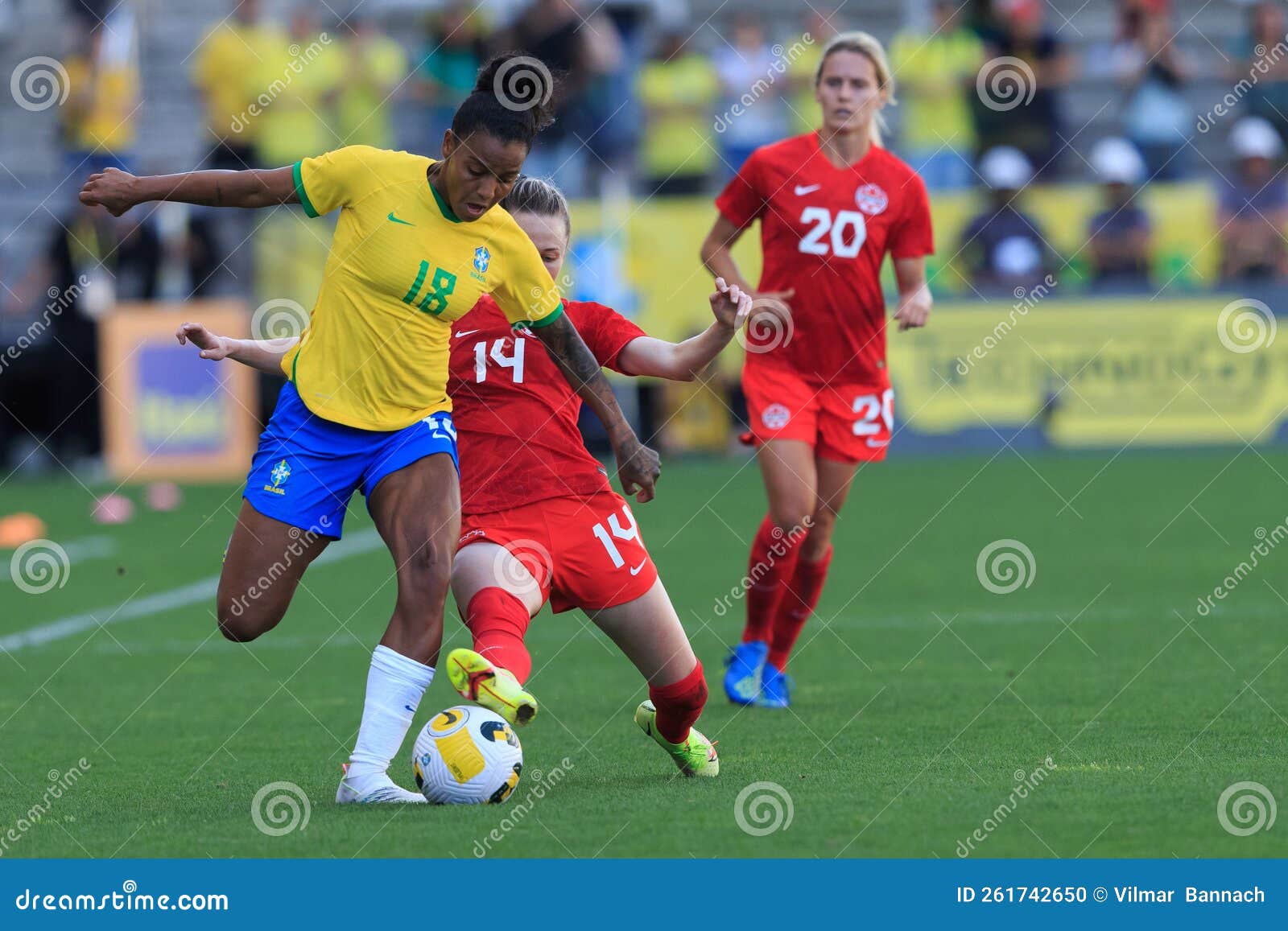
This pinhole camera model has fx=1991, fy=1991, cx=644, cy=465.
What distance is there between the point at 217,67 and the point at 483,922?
17.1 meters

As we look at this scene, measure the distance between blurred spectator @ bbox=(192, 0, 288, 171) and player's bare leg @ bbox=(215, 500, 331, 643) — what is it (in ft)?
47.5

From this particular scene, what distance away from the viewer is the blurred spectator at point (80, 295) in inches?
784

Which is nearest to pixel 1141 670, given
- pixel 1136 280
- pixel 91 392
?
pixel 1136 280

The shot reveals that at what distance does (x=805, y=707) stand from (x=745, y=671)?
0.43 m

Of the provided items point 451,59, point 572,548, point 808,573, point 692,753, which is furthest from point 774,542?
point 451,59

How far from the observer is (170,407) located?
19.6m

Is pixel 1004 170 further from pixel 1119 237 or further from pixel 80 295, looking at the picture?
pixel 80 295

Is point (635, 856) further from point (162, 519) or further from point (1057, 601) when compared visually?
point (162, 519)

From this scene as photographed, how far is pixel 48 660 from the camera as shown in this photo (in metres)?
9.55

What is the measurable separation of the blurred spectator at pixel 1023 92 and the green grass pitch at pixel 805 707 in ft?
21.2

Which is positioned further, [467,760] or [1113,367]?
[1113,367]

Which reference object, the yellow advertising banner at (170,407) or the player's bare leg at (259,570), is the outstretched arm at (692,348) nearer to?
the player's bare leg at (259,570)

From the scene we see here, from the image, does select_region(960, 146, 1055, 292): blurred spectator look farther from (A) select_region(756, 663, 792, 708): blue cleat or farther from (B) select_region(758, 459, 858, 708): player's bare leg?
(A) select_region(756, 663, 792, 708): blue cleat

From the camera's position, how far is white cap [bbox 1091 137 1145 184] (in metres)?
20.1
